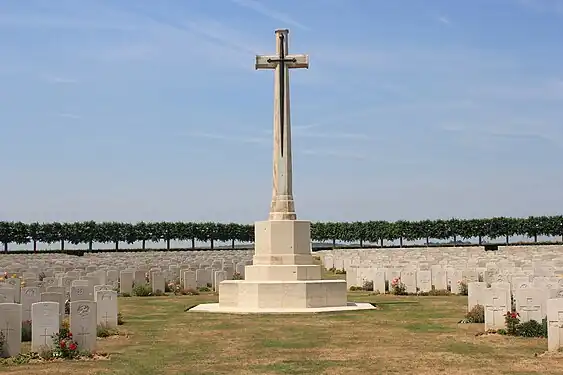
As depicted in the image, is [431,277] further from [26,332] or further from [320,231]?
[320,231]

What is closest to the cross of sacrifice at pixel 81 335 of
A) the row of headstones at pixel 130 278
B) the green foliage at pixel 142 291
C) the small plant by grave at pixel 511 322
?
the row of headstones at pixel 130 278

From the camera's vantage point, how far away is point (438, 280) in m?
23.0

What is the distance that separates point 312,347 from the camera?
11.6 m

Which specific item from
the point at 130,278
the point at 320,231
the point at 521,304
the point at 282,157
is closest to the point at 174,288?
the point at 130,278

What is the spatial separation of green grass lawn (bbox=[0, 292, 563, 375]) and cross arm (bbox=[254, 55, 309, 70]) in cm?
660

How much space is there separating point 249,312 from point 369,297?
6.19 metres

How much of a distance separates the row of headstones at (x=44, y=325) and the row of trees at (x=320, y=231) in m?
71.9

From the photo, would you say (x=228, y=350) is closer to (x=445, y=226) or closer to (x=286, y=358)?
(x=286, y=358)

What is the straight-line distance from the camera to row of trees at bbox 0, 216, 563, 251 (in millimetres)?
79750

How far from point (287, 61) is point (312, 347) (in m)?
9.41

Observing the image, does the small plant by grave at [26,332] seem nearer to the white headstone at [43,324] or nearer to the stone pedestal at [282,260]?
the white headstone at [43,324]

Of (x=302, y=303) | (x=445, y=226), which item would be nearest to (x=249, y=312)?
(x=302, y=303)

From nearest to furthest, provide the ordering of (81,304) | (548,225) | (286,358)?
(286,358)
(81,304)
(548,225)

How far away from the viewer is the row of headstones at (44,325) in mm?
10859
